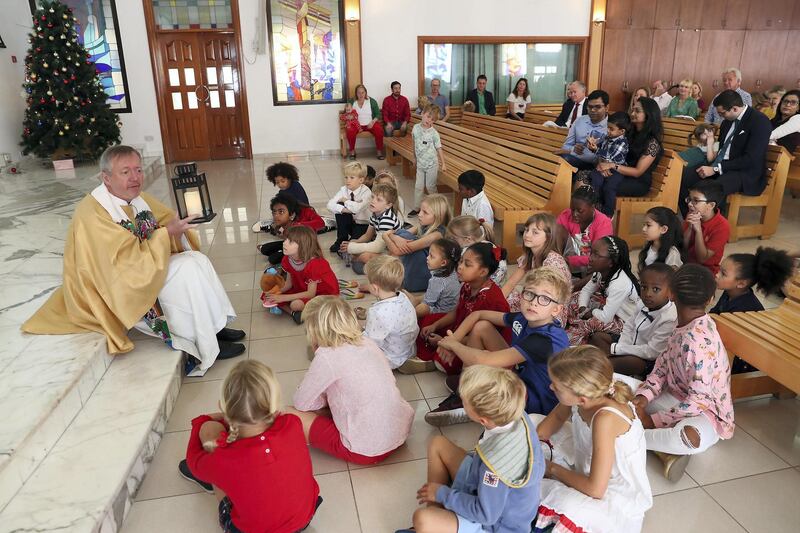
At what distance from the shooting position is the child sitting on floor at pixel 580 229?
4016 millimetres

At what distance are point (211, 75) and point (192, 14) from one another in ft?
3.63

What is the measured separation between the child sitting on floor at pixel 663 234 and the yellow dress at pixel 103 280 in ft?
9.71

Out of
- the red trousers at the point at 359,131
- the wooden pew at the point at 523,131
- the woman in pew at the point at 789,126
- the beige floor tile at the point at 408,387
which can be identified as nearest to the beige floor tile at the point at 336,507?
the beige floor tile at the point at 408,387

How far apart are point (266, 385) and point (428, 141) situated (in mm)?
4803

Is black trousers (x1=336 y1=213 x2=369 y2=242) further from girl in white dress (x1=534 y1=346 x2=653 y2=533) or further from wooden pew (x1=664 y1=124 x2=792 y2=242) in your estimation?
wooden pew (x1=664 y1=124 x2=792 y2=242)

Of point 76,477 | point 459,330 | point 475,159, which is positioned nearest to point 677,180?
point 475,159

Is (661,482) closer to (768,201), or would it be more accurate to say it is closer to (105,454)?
(105,454)

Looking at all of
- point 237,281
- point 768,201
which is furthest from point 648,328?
point 768,201

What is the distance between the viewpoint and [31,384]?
8.00 ft

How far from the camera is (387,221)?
179 inches

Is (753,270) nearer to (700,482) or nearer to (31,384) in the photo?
(700,482)

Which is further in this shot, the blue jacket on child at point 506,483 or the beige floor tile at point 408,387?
the beige floor tile at point 408,387

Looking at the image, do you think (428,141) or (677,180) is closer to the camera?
(677,180)

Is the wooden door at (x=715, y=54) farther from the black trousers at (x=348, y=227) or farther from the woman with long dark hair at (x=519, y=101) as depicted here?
the black trousers at (x=348, y=227)
